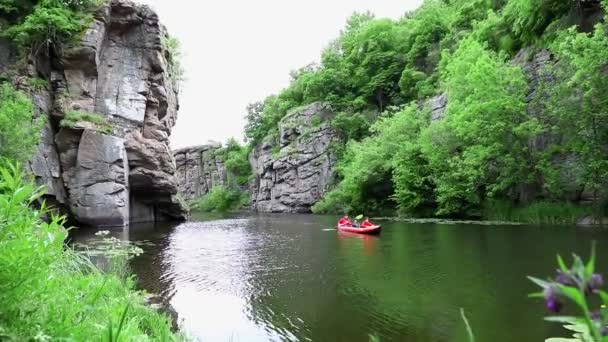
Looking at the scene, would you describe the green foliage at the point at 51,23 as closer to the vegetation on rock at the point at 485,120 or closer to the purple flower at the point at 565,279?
the vegetation on rock at the point at 485,120

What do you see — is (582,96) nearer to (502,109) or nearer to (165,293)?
(502,109)

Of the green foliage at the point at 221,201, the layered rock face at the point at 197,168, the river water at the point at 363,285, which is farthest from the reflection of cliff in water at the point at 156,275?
the layered rock face at the point at 197,168

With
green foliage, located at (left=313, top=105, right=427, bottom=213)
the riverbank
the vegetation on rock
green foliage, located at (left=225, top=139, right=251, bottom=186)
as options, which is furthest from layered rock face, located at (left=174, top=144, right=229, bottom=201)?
the riverbank

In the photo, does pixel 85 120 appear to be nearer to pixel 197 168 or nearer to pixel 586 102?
pixel 586 102

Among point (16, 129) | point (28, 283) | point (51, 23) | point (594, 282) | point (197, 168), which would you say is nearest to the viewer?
point (594, 282)

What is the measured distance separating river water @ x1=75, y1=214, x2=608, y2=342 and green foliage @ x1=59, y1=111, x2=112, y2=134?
1081cm

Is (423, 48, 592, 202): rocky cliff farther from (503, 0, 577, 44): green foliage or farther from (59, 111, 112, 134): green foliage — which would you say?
(59, 111, 112, 134): green foliage

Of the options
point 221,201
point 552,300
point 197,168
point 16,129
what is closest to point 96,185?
point 16,129

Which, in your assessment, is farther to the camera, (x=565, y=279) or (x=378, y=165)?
(x=378, y=165)

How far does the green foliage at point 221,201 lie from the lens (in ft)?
226

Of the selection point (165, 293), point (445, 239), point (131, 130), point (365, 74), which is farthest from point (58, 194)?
point (365, 74)

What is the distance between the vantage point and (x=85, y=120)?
1142 inches

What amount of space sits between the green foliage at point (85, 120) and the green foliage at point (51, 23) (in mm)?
4442

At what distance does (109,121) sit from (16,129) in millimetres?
10184
